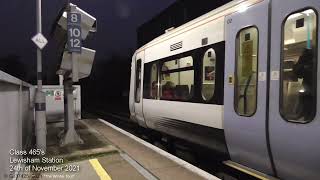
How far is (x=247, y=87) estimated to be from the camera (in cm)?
594

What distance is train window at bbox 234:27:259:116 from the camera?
5730 mm

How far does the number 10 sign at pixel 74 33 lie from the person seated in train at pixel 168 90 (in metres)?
2.26

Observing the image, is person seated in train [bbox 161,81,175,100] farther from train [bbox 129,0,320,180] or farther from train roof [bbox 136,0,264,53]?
train roof [bbox 136,0,264,53]

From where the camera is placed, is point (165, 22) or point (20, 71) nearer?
point (165, 22)

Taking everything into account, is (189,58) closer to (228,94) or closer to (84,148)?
(228,94)

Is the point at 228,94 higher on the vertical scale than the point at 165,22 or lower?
lower

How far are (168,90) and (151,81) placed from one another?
1.57m

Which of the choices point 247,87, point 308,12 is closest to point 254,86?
point 247,87

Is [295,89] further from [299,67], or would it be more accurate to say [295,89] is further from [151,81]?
[151,81]

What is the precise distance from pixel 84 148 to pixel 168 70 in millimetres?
2766

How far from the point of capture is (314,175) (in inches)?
183

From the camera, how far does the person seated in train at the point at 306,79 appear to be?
4.67m

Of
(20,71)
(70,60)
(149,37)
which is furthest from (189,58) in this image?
(20,71)

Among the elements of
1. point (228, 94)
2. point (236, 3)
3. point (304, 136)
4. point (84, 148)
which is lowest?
point (84, 148)
